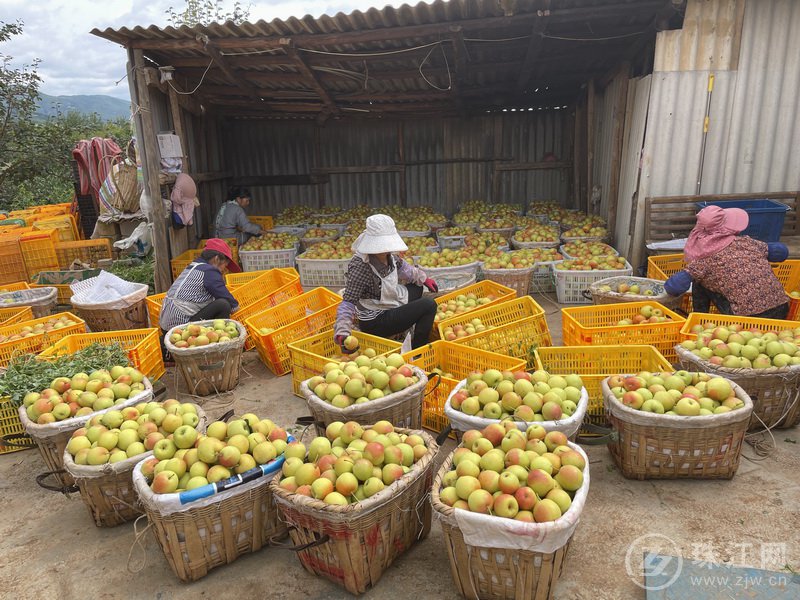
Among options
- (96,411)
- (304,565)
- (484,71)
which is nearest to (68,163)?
(484,71)

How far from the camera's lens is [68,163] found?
17172mm

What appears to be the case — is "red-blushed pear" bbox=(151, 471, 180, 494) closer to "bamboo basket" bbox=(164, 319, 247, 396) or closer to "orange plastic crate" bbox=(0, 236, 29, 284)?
"bamboo basket" bbox=(164, 319, 247, 396)

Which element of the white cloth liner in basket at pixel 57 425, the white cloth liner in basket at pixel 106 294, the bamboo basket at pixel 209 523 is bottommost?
the bamboo basket at pixel 209 523

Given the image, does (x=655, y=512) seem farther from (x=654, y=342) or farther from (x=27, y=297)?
(x=27, y=297)

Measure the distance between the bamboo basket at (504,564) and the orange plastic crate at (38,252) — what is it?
903 cm

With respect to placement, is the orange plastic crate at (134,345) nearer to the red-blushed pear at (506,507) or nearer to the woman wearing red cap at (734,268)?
the red-blushed pear at (506,507)

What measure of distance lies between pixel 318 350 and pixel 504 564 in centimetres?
313

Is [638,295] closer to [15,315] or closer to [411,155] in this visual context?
[15,315]

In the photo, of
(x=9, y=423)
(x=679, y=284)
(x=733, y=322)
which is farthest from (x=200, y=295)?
(x=733, y=322)

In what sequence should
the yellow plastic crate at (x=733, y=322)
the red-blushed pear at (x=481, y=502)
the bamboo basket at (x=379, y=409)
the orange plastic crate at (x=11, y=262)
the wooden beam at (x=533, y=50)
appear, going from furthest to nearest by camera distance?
the orange plastic crate at (x=11, y=262), the wooden beam at (x=533, y=50), the yellow plastic crate at (x=733, y=322), the bamboo basket at (x=379, y=409), the red-blushed pear at (x=481, y=502)

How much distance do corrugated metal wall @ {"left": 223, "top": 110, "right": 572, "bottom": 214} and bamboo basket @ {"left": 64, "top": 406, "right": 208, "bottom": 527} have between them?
10.4 metres

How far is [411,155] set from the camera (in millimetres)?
13008

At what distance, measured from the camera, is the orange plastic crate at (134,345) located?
480 centimetres

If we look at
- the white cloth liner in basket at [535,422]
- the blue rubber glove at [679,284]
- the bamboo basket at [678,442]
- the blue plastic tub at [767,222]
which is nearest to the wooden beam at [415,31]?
the blue plastic tub at [767,222]
